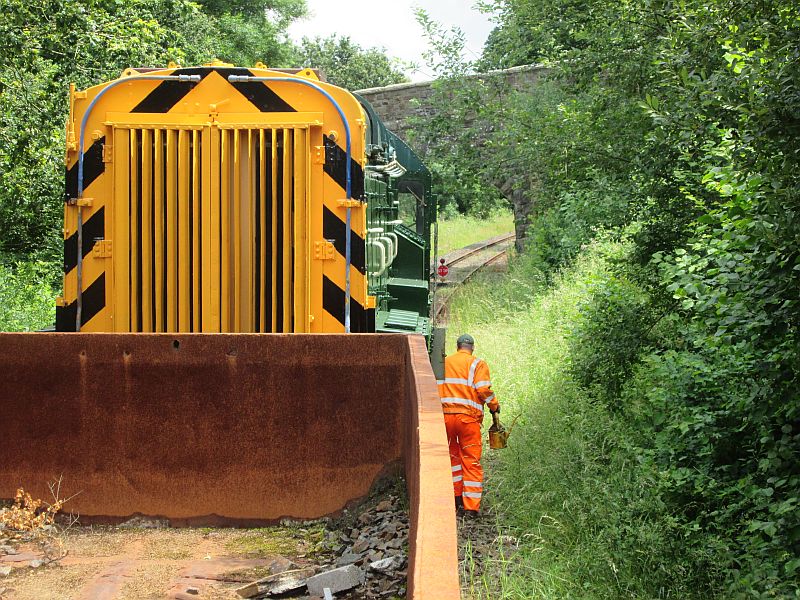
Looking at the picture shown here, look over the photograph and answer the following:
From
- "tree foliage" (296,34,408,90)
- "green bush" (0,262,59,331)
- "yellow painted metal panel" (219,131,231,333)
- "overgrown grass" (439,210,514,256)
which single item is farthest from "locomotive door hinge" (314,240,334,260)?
"tree foliage" (296,34,408,90)

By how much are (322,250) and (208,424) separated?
1.58 m

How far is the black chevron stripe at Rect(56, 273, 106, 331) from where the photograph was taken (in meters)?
5.49

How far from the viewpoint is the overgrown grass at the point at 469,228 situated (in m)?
35.2

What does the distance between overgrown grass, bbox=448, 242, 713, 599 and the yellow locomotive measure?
73.9 inches

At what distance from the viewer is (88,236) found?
5.47m

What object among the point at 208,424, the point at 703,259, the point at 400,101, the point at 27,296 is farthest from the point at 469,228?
the point at 208,424

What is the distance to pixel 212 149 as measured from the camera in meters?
5.44

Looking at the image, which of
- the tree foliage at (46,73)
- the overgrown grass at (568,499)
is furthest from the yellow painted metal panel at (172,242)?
the tree foliage at (46,73)

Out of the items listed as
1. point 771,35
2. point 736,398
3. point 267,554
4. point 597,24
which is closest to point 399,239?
point 597,24

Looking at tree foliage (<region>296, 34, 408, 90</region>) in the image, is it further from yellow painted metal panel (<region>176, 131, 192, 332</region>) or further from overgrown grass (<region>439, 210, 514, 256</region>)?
yellow painted metal panel (<region>176, 131, 192, 332</region>)

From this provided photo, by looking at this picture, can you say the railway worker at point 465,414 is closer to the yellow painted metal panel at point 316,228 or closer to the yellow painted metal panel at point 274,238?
A: the yellow painted metal panel at point 316,228

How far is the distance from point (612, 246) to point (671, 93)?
30.3 ft

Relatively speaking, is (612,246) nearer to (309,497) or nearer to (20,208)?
(20,208)

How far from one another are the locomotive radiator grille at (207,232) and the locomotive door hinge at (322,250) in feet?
0.24
